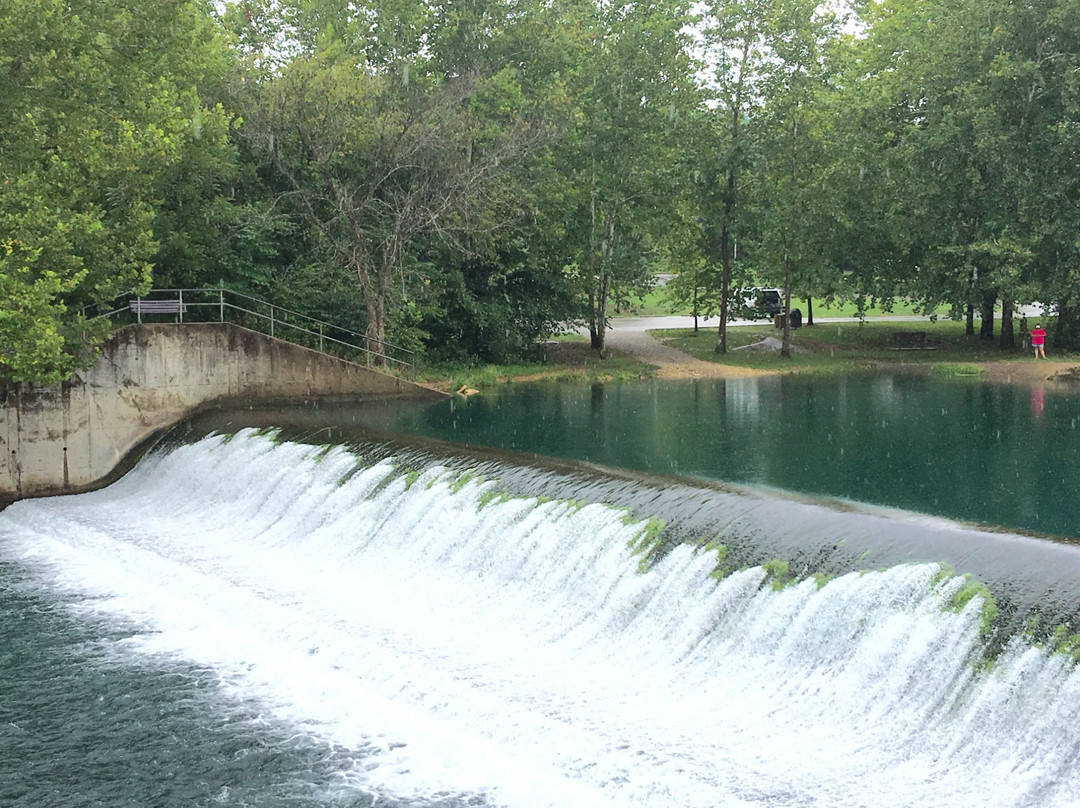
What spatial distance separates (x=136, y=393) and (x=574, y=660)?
49.2ft

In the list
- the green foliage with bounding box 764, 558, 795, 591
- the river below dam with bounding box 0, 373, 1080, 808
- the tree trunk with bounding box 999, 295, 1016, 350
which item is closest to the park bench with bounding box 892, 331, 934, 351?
the tree trunk with bounding box 999, 295, 1016, 350

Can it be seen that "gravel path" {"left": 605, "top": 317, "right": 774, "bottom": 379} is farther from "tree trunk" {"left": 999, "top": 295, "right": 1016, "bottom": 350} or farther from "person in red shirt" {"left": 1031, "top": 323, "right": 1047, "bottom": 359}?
"tree trunk" {"left": 999, "top": 295, "right": 1016, "bottom": 350}

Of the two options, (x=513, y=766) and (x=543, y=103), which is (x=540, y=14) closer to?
(x=543, y=103)

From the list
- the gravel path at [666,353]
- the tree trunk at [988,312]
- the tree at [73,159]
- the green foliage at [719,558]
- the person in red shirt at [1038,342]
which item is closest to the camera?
the green foliage at [719,558]

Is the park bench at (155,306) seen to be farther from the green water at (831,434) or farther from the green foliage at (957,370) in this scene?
the green foliage at (957,370)

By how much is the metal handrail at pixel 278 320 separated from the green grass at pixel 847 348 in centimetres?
1427

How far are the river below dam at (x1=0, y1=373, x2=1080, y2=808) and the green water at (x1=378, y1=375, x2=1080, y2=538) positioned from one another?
344 millimetres

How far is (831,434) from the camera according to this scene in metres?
24.1

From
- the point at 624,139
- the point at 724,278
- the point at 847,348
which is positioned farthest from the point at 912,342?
the point at 624,139

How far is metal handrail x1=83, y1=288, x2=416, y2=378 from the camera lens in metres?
25.9

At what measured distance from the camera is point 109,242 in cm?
2295

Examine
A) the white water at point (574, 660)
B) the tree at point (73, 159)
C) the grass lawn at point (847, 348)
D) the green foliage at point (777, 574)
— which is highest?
the tree at point (73, 159)

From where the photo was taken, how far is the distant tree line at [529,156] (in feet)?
76.0

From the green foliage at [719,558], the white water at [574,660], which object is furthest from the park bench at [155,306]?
the green foliage at [719,558]
